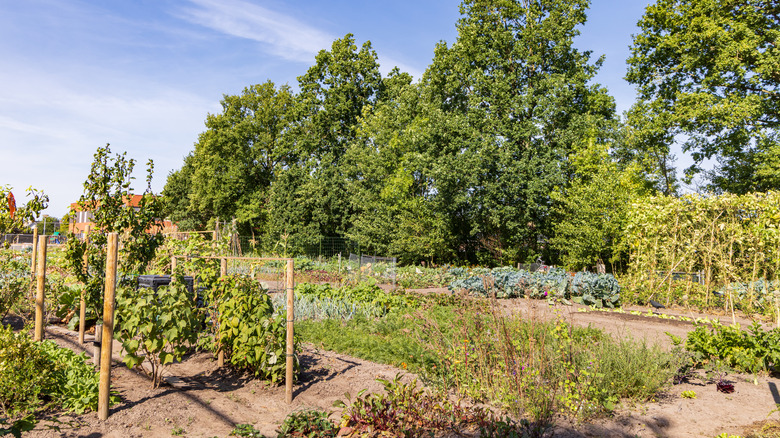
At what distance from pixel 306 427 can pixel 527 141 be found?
19228mm

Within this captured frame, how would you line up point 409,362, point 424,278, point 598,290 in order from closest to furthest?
point 409,362, point 598,290, point 424,278

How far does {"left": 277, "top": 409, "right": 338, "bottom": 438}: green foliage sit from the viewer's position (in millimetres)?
3979

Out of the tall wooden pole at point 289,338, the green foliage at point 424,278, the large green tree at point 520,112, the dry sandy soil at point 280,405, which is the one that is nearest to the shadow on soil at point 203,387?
the dry sandy soil at point 280,405

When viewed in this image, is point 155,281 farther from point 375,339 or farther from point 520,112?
point 520,112

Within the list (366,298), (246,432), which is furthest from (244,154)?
(246,432)

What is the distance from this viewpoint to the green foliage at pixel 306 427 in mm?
3979

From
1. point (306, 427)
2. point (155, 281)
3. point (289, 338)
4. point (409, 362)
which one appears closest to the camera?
point (306, 427)

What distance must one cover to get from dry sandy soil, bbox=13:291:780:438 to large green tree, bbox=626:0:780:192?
1666 centimetres

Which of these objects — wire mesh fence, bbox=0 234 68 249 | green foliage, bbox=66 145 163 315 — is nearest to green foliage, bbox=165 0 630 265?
wire mesh fence, bbox=0 234 68 249

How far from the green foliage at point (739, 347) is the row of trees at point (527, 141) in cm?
1183

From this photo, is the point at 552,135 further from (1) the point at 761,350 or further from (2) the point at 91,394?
(2) the point at 91,394

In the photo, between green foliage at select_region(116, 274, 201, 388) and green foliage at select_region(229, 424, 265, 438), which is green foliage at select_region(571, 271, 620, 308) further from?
green foliage at select_region(229, 424, 265, 438)

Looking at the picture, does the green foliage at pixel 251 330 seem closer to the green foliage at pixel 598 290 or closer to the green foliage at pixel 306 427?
the green foliage at pixel 306 427

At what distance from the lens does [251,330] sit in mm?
5332
